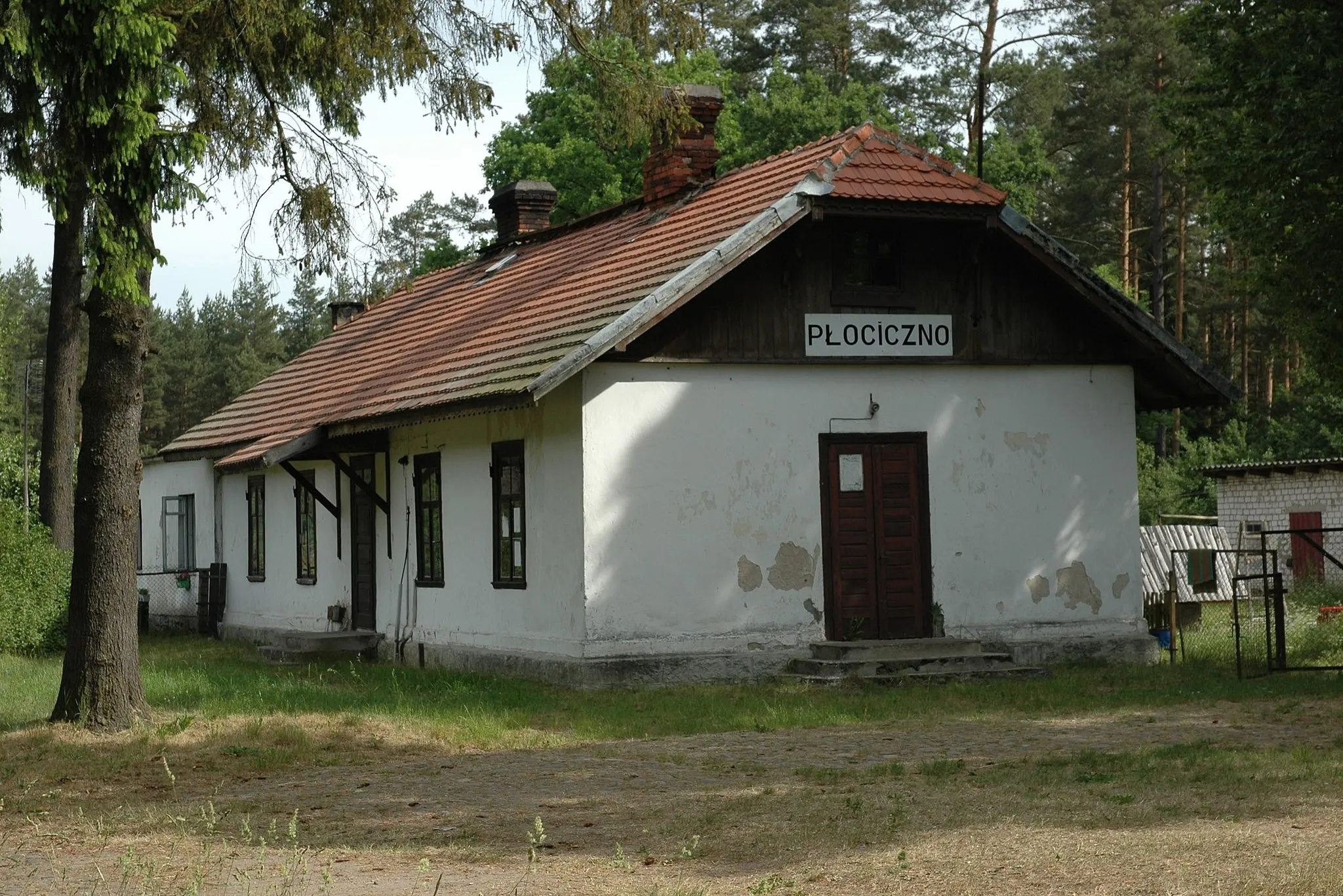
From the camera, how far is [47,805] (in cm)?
1014

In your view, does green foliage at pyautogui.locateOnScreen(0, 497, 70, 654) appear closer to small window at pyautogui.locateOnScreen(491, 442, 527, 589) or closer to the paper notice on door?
small window at pyautogui.locateOnScreen(491, 442, 527, 589)

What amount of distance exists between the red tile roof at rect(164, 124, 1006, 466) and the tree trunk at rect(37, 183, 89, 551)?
2459 millimetres

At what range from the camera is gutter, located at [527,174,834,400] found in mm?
15430

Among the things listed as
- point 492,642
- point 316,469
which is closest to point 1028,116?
point 316,469

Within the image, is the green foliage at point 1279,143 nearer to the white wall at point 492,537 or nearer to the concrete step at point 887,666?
the concrete step at point 887,666

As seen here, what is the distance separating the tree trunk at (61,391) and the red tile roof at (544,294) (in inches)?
96.8

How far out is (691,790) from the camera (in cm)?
1017

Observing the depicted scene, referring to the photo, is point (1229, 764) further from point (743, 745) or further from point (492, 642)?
point (492, 642)

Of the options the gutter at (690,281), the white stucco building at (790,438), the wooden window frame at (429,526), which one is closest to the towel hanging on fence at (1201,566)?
the white stucco building at (790,438)

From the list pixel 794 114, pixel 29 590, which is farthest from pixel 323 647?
pixel 794 114

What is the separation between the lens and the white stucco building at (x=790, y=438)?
54.0 ft

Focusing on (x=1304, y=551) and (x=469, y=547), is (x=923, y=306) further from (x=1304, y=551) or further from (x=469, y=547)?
(x=1304, y=551)

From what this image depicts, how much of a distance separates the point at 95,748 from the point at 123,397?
274 centimetres

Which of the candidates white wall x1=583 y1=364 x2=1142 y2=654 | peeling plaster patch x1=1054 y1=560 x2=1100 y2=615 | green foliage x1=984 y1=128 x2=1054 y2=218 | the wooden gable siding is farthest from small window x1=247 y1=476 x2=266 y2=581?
green foliage x1=984 y1=128 x2=1054 y2=218
